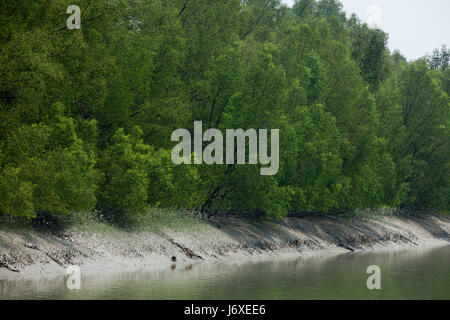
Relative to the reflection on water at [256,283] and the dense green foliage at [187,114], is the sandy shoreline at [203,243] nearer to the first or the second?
the dense green foliage at [187,114]

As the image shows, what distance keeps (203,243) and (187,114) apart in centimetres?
945

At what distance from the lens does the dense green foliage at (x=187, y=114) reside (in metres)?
30.2

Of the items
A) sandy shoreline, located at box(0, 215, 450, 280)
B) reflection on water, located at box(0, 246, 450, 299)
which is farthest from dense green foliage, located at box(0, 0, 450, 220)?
reflection on water, located at box(0, 246, 450, 299)

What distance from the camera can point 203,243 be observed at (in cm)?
4016

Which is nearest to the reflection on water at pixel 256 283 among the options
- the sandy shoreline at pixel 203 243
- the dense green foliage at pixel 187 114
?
the sandy shoreline at pixel 203 243

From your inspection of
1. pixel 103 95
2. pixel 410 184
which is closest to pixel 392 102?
pixel 410 184

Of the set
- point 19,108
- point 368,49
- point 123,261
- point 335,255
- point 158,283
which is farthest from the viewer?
point 368,49

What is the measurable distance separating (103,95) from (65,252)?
11049 mm

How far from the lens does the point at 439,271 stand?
125 feet

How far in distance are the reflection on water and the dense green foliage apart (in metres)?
4.34

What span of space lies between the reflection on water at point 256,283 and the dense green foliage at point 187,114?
171 inches

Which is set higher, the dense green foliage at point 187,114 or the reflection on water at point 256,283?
the dense green foliage at point 187,114

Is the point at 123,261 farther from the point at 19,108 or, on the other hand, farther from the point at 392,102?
the point at 392,102

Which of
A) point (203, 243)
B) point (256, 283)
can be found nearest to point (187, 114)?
point (203, 243)
